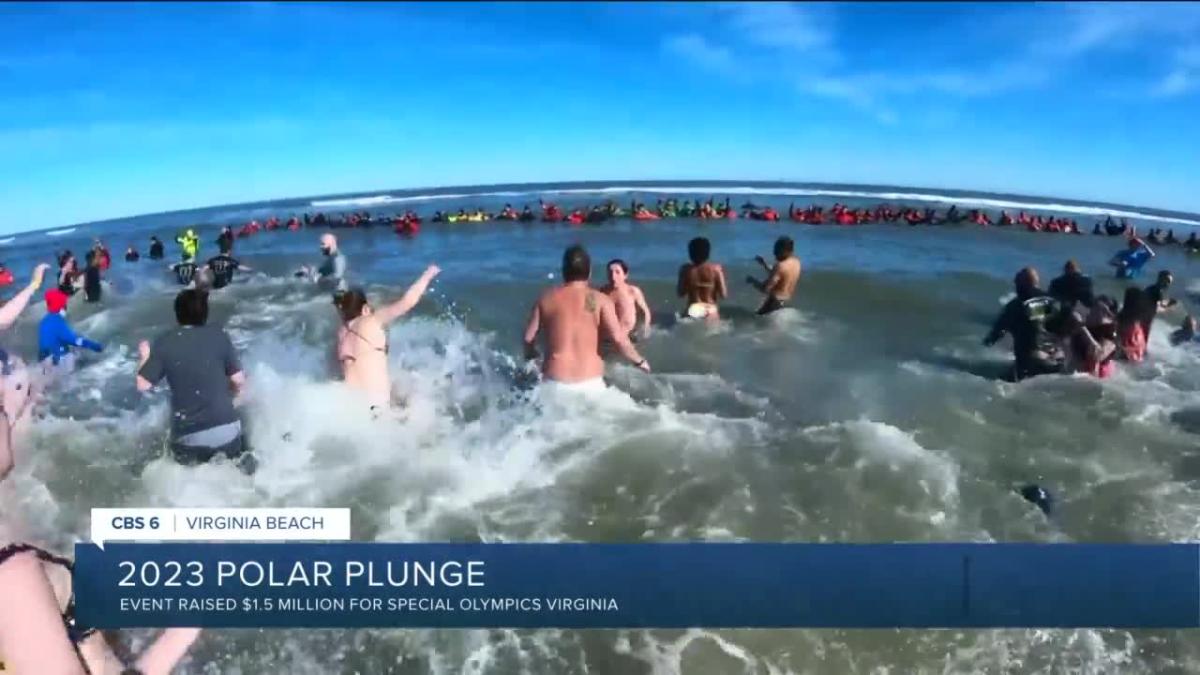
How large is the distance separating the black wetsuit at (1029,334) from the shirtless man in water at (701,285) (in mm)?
2998

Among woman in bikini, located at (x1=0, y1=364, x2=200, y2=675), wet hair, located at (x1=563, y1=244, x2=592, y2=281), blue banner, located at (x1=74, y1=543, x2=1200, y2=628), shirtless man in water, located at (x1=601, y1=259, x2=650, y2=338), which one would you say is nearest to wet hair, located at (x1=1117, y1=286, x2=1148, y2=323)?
shirtless man in water, located at (x1=601, y1=259, x2=650, y2=338)

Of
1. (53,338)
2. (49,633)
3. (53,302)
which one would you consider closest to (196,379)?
(49,633)

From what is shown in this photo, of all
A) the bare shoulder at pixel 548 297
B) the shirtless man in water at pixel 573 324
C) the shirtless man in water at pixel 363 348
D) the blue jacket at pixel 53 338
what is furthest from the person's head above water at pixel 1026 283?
the blue jacket at pixel 53 338

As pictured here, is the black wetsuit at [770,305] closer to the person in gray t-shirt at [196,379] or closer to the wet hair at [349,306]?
the wet hair at [349,306]

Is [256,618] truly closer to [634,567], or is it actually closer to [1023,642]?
[634,567]

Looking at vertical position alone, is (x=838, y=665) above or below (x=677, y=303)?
below

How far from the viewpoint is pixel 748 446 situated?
499 centimetres

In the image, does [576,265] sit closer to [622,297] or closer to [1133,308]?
[622,297]

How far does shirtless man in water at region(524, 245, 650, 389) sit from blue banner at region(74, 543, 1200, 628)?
2.30 meters

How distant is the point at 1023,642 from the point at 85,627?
4.17 m

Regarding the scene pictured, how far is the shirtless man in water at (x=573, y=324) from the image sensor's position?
5.40 m

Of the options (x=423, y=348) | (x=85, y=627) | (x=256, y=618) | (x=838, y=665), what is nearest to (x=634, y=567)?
(x=838, y=665)

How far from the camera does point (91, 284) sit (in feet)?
35.0

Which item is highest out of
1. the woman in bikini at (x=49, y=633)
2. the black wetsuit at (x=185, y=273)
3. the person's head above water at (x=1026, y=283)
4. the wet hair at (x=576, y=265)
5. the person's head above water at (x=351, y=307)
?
the wet hair at (x=576, y=265)
